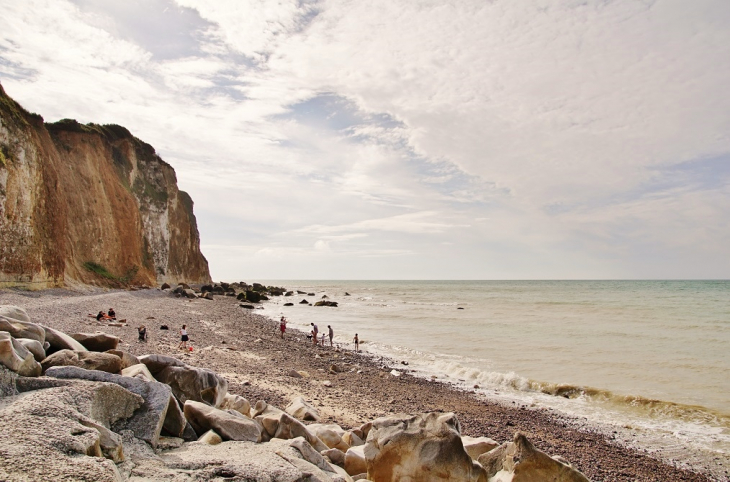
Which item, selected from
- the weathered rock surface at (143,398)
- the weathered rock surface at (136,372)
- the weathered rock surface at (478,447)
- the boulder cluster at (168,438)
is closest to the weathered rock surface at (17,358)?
the boulder cluster at (168,438)

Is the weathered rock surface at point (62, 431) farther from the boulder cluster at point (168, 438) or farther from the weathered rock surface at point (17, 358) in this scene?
the weathered rock surface at point (17, 358)

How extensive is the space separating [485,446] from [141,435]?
5172 mm

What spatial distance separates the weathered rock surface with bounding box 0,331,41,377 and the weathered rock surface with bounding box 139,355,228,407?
202cm

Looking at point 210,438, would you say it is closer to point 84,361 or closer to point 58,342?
point 84,361

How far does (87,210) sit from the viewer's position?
132 ft

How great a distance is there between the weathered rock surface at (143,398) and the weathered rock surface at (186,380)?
1.62 m

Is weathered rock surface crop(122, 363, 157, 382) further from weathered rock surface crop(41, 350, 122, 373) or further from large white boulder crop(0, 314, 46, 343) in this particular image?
large white boulder crop(0, 314, 46, 343)

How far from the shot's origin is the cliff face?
27.0 meters

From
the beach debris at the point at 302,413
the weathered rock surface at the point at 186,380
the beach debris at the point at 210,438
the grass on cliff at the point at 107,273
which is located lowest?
the beach debris at the point at 302,413

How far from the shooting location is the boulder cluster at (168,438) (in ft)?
12.9

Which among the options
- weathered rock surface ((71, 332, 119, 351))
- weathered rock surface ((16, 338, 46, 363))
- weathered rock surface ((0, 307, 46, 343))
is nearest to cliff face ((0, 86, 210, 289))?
weathered rock surface ((71, 332, 119, 351))

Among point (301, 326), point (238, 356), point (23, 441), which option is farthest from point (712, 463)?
point (301, 326)

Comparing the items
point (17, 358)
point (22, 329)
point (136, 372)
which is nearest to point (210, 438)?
point (136, 372)

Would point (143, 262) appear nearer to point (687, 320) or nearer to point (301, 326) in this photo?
point (301, 326)
